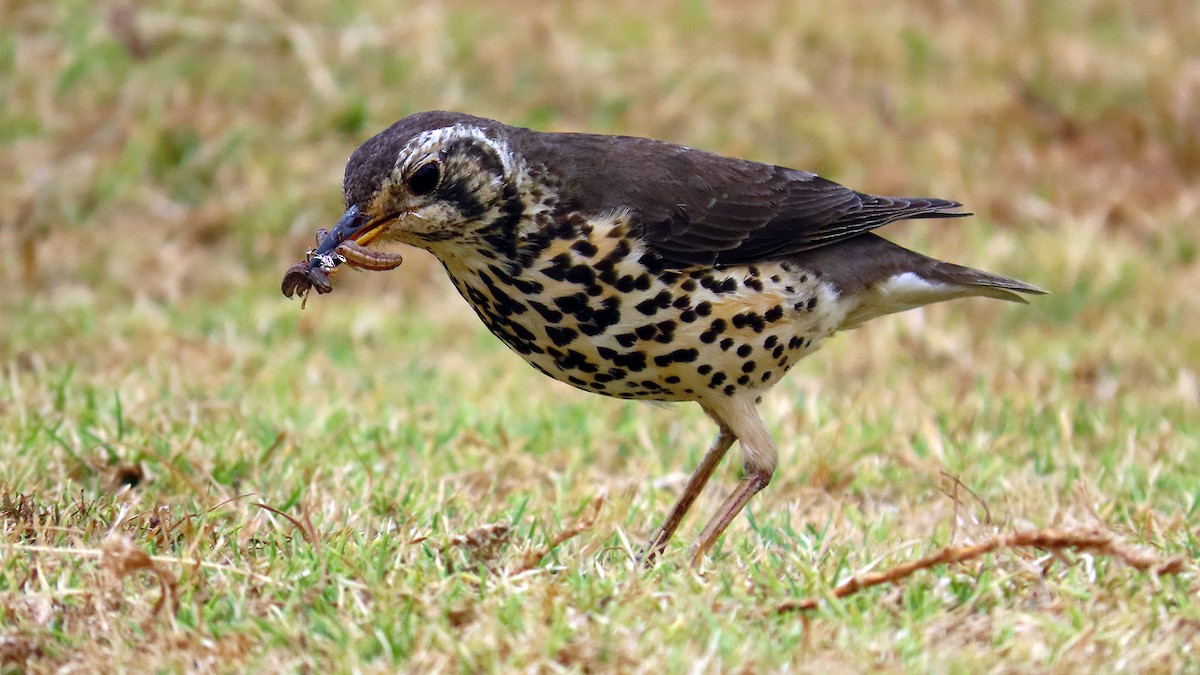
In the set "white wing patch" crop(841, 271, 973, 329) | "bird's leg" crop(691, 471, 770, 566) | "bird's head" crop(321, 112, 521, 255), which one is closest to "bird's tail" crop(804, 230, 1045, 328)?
"white wing patch" crop(841, 271, 973, 329)

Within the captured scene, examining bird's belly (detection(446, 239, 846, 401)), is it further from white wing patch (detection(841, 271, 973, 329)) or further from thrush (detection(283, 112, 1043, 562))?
white wing patch (detection(841, 271, 973, 329))

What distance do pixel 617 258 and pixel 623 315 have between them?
176mm

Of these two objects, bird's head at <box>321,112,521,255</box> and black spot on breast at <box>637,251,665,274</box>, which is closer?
bird's head at <box>321,112,521,255</box>

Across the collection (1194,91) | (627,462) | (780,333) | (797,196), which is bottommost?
(627,462)

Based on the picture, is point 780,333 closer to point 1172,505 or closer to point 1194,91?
point 1172,505

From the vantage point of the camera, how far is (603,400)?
23.1ft

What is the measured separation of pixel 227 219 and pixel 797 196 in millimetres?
4781

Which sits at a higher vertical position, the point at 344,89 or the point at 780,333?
the point at 344,89

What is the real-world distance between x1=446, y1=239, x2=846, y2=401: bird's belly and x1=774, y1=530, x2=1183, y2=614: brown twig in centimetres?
106

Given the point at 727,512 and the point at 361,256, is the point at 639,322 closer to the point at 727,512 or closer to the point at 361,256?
the point at 727,512

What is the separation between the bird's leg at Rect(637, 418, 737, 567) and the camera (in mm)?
4609

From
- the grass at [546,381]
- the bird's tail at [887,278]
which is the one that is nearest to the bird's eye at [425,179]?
the grass at [546,381]

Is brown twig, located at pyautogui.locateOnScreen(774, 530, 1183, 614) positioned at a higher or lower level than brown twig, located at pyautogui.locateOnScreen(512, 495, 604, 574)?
higher

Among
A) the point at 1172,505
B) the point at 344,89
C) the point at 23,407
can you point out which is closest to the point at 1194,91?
the point at 344,89
